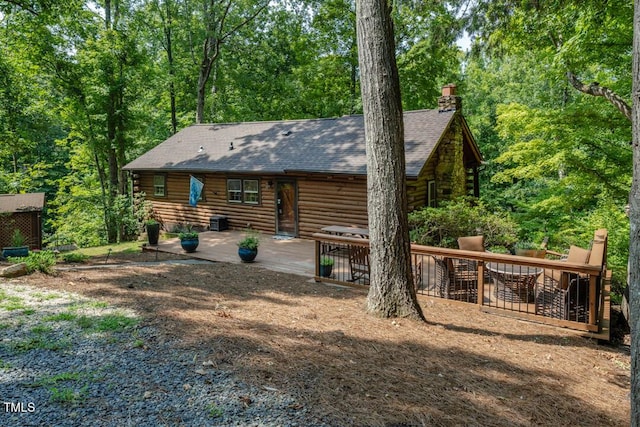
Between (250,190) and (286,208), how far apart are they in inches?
68.0

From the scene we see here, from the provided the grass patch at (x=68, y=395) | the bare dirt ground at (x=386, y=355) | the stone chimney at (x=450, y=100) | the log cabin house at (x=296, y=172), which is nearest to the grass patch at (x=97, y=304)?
the bare dirt ground at (x=386, y=355)

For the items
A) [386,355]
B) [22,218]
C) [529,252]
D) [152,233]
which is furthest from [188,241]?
[529,252]

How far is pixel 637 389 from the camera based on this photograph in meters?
2.71

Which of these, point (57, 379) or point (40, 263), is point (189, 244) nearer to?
point (40, 263)

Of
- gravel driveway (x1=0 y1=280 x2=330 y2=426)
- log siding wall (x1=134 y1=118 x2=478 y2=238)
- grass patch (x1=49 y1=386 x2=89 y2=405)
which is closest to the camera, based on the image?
gravel driveway (x1=0 y1=280 x2=330 y2=426)

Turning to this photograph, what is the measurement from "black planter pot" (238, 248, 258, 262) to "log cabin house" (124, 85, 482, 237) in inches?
142

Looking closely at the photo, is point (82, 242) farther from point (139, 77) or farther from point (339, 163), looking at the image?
point (339, 163)

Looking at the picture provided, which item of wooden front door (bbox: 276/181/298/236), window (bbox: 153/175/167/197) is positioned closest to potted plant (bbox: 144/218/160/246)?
wooden front door (bbox: 276/181/298/236)

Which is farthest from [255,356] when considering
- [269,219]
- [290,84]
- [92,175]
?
[92,175]

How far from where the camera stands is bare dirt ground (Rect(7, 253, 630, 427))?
147 inches

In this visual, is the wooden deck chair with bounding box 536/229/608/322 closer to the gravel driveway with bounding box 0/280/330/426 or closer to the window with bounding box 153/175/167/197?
the gravel driveway with bounding box 0/280/330/426

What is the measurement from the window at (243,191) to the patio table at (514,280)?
9901 millimetres

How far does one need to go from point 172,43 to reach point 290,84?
8.00 meters

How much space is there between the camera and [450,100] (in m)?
14.7
